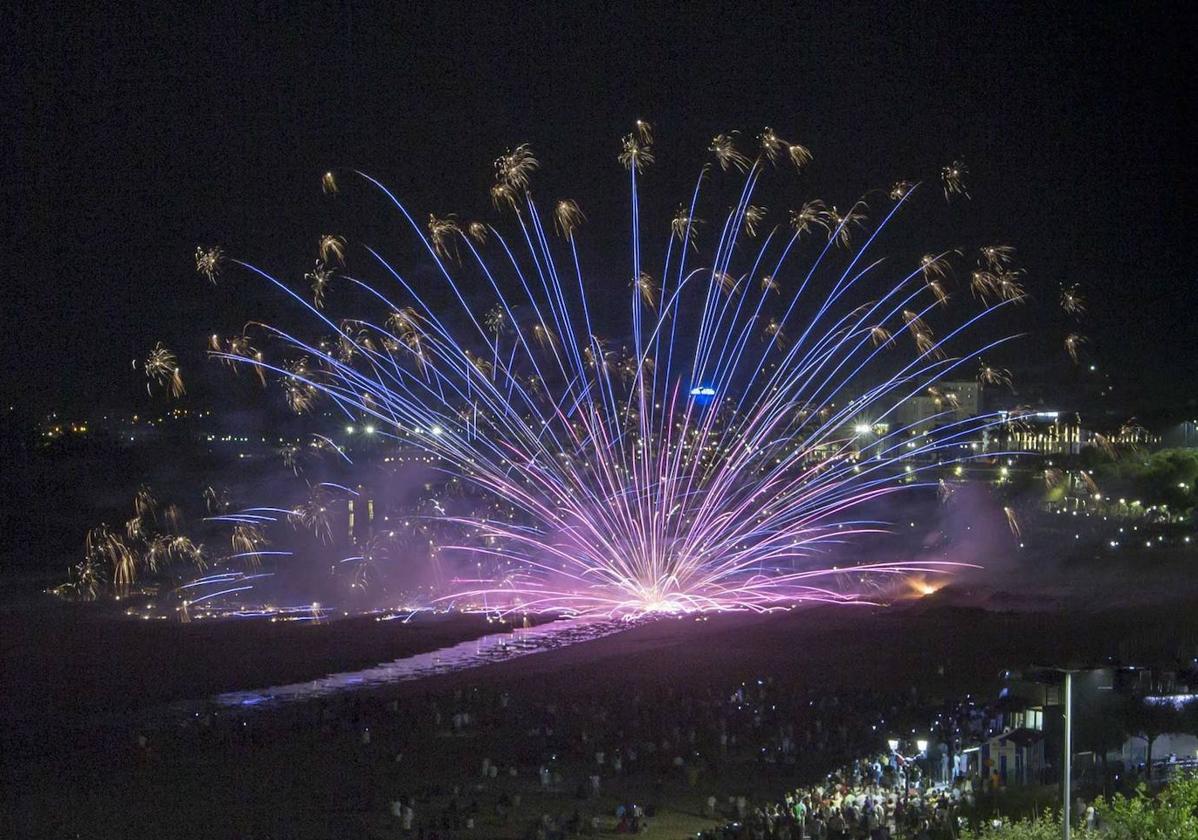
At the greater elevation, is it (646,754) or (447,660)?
(447,660)

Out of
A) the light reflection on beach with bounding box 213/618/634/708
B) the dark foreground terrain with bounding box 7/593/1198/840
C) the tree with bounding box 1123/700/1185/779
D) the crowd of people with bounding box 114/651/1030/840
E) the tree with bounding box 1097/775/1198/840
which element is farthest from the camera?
the light reflection on beach with bounding box 213/618/634/708

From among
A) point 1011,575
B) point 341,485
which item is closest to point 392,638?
point 1011,575

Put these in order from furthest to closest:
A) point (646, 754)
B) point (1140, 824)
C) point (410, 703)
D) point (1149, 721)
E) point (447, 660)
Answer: point (447, 660) → point (410, 703) → point (646, 754) → point (1149, 721) → point (1140, 824)

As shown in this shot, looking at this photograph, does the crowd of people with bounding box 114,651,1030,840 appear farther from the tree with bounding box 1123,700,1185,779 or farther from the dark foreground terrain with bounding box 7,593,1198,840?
the tree with bounding box 1123,700,1185,779

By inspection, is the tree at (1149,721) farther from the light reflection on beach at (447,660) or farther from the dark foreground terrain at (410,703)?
the light reflection on beach at (447,660)

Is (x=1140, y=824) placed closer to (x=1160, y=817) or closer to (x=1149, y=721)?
(x=1160, y=817)

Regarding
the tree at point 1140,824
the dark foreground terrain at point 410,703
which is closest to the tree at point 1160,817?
the tree at point 1140,824

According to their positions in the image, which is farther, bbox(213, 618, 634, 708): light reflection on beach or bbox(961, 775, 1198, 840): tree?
bbox(213, 618, 634, 708): light reflection on beach

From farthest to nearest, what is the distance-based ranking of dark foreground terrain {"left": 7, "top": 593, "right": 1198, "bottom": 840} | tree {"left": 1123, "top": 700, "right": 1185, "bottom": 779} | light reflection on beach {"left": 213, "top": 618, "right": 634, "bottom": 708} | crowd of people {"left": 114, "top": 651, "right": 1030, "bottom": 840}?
light reflection on beach {"left": 213, "top": 618, "right": 634, "bottom": 708} < tree {"left": 1123, "top": 700, "right": 1185, "bottom": 779} < dark foreground terrain {"left": 7, "top": 593, "right": 1198, "bottom": 840} < crowd of people {"left": 114, "top": 651, "right": 1030, "bottom": 840}

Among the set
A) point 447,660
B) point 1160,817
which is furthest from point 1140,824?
point 447,660

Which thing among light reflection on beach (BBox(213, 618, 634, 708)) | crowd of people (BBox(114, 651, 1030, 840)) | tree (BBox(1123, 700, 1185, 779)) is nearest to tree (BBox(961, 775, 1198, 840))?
crowd of people (BBox(114, 651, 1030, 840))

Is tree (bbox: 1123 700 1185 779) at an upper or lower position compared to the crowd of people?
upper
